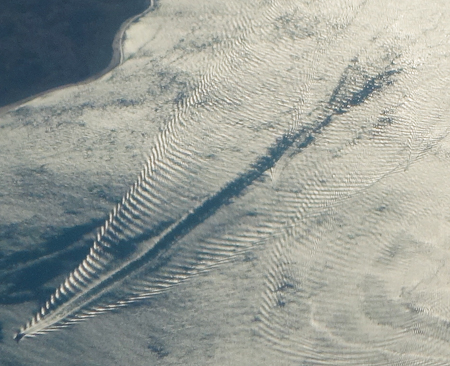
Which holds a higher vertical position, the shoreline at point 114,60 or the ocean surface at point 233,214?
the shoreline at point 114,60

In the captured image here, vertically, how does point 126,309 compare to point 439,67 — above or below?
below

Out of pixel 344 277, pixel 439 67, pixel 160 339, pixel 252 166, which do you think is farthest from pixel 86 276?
pixel 439 67

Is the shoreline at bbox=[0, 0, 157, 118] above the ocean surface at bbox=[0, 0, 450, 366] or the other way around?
above

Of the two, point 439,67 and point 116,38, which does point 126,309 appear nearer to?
point 116,38

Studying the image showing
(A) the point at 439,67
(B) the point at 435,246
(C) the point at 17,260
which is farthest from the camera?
(A) the point at 439,67

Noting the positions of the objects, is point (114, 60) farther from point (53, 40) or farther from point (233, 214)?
point (233, 214)

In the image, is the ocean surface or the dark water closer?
the ocean surface
